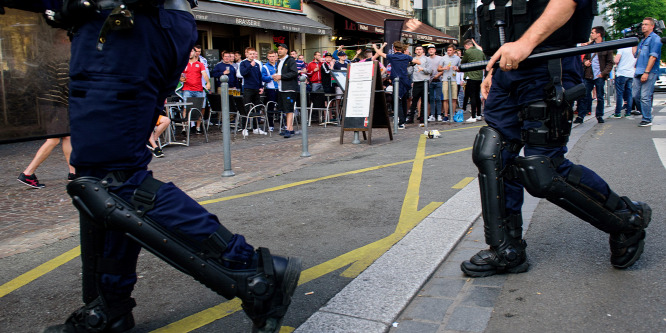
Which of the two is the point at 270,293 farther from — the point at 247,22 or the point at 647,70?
the point at 247,22

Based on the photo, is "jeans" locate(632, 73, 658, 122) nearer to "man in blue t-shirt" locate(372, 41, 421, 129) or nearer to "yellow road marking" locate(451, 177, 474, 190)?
"man in blue t-shirt" locate(372, 41, 421, 129)

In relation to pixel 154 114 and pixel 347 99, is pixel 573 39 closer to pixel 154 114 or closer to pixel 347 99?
pixel 154 114

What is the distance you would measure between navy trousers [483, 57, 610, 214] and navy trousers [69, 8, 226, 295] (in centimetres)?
167

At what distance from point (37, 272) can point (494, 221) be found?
2685 millimetres

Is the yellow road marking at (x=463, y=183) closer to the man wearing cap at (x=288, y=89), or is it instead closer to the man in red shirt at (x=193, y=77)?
the man wearing cap at (x=288, y=89)

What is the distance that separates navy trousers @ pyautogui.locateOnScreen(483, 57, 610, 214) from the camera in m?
2.84

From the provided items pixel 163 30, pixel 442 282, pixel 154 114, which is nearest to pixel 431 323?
pixel 442 282

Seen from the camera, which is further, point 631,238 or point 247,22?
point 247,22

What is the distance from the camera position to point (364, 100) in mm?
9602

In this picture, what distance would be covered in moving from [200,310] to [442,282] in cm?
126

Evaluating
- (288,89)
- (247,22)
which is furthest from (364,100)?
(247,22)

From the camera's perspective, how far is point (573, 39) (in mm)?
2885

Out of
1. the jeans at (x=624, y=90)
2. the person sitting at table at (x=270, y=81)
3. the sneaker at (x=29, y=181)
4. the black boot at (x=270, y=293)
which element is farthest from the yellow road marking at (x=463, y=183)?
the jeans at (x=624, y=90)

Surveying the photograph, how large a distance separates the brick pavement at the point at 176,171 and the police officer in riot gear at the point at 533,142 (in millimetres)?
3138
